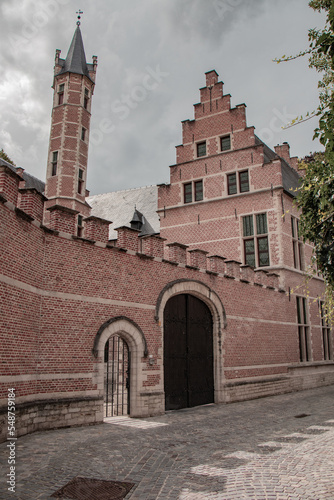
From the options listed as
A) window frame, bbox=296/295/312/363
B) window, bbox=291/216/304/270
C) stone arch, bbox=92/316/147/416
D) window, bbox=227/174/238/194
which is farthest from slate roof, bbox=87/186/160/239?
stone arch, bbox=92/316/147/416

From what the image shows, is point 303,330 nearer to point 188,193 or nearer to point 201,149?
point 188,193

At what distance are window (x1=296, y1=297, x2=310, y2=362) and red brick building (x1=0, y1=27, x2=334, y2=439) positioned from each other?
0.18 feet

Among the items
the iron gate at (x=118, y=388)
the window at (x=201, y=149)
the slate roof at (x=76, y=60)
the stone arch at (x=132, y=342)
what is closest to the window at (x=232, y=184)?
the window at (x=201, y=149)

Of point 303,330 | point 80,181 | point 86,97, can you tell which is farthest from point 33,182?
point 303,330

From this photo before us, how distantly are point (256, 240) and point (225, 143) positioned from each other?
465 cm

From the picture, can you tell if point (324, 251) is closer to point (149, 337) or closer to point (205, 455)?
point (205, 455)

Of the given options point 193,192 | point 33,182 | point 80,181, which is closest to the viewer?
point 193,192

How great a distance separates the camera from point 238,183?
16406mm

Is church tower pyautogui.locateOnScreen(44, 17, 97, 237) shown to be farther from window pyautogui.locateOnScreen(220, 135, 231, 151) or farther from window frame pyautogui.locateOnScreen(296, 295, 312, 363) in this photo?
window frame pyautogui.locateOnScreen(296, 295, 312, 363)

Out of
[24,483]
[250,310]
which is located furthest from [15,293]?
[250,310]

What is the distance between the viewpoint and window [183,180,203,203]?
56.7 ft

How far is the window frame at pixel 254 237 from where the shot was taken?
51.3ft

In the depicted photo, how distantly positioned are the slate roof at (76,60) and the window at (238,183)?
39.4 ft

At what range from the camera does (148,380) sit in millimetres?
9289
